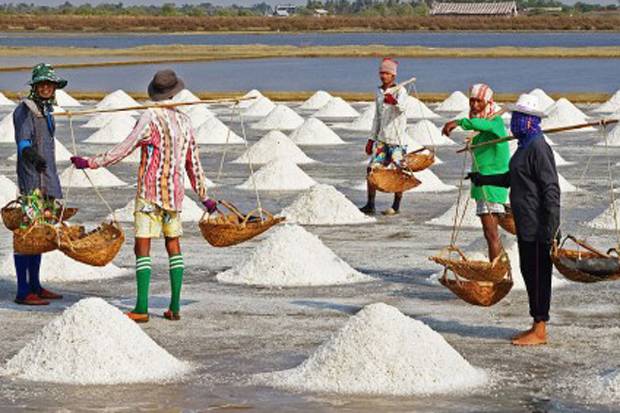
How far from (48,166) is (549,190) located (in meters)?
3.05

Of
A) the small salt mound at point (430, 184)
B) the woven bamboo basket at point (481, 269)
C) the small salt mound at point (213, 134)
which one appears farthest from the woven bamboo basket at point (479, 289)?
the small salt mound at point (213, 134)

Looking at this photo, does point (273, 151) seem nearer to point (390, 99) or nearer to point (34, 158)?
point (390, 99)

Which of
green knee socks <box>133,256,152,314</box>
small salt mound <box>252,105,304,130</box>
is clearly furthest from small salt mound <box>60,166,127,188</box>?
small salt mound <box>252,105,304,130</box>

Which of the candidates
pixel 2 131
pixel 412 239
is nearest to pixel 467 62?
pixel 2 131

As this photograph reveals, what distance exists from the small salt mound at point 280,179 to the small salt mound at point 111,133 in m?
6.39

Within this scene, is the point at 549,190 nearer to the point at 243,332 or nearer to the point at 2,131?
the point at 243,332

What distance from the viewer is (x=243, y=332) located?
8.91m

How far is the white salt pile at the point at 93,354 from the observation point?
770cm

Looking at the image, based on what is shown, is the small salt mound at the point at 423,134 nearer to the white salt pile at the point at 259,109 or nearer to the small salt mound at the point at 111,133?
the small salt mound at the point at 111,133

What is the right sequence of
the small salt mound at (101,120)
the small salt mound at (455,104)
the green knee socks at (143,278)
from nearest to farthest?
the green knee socks at (143,278) < the small salt mound at (101,120) < the small salt mound at (455,104)

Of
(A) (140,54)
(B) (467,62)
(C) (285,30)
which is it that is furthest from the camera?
(C) (285,30)

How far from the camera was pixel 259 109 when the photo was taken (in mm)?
29219

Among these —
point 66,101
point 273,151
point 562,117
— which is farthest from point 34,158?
point 66,101

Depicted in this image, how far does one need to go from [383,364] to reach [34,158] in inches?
112
